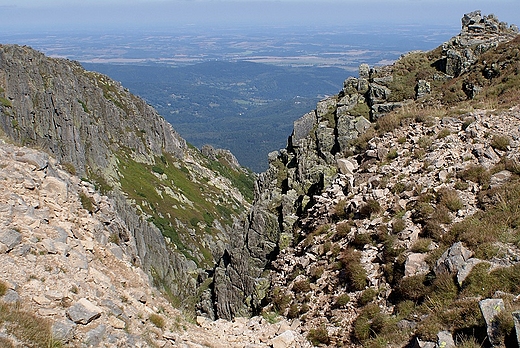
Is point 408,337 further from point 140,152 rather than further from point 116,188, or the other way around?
point 140,152

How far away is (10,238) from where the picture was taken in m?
13.1

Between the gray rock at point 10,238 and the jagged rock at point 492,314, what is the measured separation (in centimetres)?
1336

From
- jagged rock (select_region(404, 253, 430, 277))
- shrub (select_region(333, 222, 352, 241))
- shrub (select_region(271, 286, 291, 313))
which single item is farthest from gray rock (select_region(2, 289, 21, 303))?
shrub (select_region(333, 222, 352, 241))

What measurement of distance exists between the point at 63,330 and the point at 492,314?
10421 millimetres

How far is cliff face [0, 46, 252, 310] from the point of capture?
80.2m

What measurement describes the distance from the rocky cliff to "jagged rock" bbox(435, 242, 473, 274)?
4 cm

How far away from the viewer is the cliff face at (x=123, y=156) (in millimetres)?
80250

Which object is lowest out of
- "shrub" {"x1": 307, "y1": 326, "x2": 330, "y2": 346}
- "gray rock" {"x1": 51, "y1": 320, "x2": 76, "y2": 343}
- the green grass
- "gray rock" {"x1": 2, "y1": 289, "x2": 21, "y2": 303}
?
the green grass

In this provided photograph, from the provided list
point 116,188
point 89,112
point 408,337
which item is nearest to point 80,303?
point 408,337

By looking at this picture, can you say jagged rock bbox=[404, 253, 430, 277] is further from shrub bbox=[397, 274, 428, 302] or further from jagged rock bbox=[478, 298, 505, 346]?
jagged rock bbox=[478, 298, 505, 346]

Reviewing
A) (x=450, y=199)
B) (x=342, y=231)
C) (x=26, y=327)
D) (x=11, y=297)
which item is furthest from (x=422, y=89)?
(x=26, y=327)

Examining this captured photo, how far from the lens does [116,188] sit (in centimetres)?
9125

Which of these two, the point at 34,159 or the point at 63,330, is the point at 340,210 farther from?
the point at 34,159

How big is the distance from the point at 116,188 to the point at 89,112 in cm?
3312
